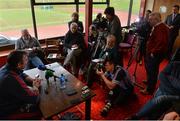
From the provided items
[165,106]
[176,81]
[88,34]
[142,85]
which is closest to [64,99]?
[165,106]

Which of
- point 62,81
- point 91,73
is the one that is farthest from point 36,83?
point 91,73

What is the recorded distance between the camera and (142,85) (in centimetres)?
334

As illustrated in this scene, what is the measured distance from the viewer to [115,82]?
7.85 ft

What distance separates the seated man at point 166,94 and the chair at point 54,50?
7.16ft

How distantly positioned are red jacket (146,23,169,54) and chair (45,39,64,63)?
6.62 ft

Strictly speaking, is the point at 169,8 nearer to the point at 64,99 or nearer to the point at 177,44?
the point at 177,44

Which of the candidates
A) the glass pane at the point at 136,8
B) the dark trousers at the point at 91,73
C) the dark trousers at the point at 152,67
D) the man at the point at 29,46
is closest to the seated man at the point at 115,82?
the dark trousers at the point at 91,73

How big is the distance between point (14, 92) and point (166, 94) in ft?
5.75

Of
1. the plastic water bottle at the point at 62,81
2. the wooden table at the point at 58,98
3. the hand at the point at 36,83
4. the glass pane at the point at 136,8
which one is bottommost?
the wooden table at the point at 58,98

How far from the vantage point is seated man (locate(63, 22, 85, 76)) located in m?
3.52

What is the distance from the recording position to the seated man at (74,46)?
3.52 meters

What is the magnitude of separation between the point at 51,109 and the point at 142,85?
2220mm

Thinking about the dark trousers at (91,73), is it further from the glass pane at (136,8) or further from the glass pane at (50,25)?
the glass pane at (136,8)

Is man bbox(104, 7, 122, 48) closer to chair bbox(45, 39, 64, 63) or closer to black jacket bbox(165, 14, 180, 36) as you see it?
chair bbox(45, 39, 64, 63)
